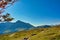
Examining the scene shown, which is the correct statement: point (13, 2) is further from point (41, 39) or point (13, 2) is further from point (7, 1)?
point (41, 39)

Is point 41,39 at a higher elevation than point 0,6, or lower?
higher

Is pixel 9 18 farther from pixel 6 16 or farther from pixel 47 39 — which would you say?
pixel 47 39

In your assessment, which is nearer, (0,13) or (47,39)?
(0,13)

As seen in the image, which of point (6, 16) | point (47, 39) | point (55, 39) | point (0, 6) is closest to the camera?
point (0, 6)

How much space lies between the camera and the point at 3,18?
22422 millimetres

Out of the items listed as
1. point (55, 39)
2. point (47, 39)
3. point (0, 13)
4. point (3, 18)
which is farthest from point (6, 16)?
point (47, 39)

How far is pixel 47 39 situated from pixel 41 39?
5537mm

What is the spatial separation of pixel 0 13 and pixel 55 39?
97920 mm

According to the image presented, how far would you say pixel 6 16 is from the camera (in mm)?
22375

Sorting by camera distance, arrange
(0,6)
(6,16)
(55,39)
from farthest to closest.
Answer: (55,39) < (6,16) < (0,6)

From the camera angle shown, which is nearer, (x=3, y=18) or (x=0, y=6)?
(x=0, y=6)

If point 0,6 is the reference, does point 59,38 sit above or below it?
above

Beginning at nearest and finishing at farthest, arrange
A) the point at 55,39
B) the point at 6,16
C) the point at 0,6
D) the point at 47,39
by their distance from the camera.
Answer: the point at 0,6 → the point at 6,16 → the point at 55,39 → the point at 47,39

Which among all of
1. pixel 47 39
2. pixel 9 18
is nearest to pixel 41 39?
pixel 47 39
